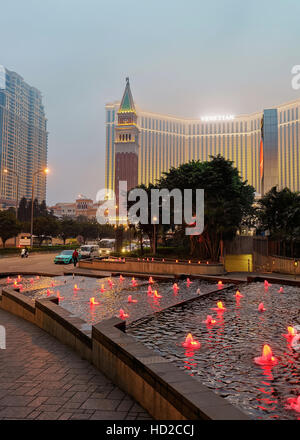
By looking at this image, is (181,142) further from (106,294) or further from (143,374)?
(143,374)

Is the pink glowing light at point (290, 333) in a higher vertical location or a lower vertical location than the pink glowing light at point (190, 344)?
lower

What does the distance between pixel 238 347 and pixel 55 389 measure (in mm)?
3987

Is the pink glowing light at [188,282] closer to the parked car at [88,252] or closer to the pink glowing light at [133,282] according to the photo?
the pink glowing light at [133,282]

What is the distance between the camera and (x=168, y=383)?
3.89 m

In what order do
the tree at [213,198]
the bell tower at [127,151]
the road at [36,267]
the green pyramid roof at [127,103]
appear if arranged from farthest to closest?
the green pyramid roof at [127,103] → the bell tower at [127,151] → the tree at [213,198] → the road at [36,267]

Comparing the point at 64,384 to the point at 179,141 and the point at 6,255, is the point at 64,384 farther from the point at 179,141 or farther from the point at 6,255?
the point at 179,141

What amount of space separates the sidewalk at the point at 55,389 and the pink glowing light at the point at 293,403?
6.63 feet

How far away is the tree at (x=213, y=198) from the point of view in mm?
25891

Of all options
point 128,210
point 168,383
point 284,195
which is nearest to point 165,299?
point 168,383

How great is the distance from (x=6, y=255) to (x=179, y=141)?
164 m

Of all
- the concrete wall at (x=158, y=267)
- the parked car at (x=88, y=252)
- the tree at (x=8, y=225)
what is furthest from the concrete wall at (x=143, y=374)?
the tree at (x=8, y=225)

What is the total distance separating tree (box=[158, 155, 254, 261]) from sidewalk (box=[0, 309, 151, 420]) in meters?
20.4

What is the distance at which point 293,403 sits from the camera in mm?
4625

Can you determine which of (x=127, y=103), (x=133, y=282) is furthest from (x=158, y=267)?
(x=127, y=103)
